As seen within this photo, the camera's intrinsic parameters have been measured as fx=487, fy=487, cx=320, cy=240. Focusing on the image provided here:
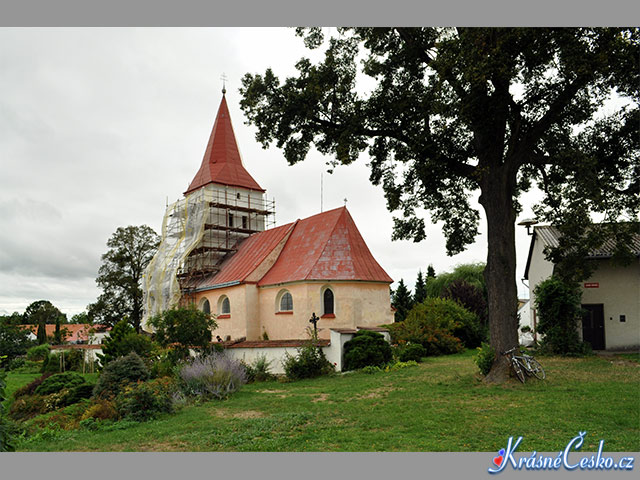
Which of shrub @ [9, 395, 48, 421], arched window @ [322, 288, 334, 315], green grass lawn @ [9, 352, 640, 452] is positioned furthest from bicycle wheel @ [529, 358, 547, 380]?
shrub @ [9, 395, 48, 421]

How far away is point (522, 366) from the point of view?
44.5ft

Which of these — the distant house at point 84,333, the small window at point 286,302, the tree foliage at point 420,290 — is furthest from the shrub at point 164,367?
the tree foliage at point 420,290

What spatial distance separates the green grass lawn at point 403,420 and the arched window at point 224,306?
15574 mm

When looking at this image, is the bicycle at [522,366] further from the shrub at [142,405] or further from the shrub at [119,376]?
the shrub at [119,376]

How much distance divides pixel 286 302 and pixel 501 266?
14.8m

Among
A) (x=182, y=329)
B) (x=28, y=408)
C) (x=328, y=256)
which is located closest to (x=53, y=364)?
(x=28, y=408)

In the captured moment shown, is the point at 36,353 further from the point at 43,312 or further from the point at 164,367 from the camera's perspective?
the point at 43,312

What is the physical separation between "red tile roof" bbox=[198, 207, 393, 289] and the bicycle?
1169 cm

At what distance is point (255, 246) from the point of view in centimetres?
3241

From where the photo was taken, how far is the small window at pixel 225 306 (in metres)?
30.4

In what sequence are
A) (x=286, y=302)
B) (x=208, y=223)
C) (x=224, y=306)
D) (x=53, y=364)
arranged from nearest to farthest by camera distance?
(x=286, y=302) → (x=53, y=364) → (x=224, y=306) → (x=208, y=223)

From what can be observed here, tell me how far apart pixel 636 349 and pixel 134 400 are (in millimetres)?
19984

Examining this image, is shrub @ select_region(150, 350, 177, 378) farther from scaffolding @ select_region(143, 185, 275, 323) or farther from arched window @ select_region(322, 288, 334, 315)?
scaffolding @ select_region(143, 185, 275, 323)
